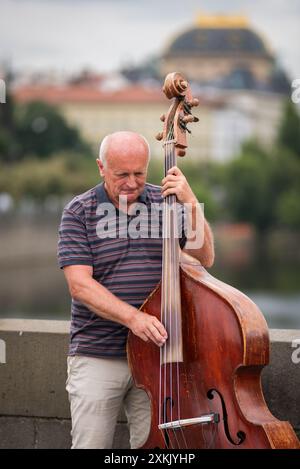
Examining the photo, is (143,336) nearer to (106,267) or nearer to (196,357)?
(196,357)

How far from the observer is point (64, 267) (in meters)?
4.39

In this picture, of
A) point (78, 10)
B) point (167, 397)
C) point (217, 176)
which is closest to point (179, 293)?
point (167, 397)

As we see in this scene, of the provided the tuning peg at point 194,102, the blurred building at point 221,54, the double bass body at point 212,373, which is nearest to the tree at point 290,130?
the blurred building at point 221,54

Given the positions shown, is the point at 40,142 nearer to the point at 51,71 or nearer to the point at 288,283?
the point at 288,283

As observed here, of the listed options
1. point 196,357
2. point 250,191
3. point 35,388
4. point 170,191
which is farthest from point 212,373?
point 250,191

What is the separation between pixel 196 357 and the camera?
428cm

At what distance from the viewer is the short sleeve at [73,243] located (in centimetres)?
439

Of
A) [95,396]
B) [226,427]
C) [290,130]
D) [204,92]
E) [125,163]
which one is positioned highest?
[204,92]

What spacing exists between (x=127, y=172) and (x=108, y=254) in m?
0.29

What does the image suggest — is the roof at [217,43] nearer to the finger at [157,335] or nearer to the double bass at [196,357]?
the double bass at [196,357]

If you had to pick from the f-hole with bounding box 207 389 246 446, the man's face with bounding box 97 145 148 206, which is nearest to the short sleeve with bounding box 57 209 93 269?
the man's face with bounding box 97 145 148 206

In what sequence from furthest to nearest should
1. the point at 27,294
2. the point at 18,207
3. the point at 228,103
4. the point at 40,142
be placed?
the point at 228,103 < the point at 40,142 < the point at 18,207 < the point at 27,294

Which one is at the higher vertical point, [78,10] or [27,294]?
[78,10]
